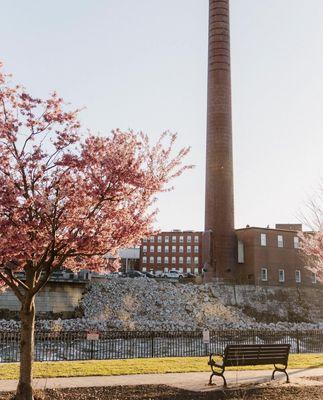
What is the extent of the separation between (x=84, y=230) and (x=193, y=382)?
566 cm

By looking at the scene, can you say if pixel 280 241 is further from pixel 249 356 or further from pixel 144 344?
pixel 249 356

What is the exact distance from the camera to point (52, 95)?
11.2 m

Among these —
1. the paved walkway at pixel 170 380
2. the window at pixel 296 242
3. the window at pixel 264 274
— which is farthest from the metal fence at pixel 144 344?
the window at pixel 296 242

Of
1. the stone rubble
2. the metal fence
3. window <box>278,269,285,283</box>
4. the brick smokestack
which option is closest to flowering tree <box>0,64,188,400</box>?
the metal fence

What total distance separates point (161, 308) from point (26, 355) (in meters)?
43.3

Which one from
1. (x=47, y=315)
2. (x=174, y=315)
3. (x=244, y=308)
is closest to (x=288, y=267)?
(x=244, y=308)

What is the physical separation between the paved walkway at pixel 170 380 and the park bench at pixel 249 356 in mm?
471

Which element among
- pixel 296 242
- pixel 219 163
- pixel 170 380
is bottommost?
pixel 170 380

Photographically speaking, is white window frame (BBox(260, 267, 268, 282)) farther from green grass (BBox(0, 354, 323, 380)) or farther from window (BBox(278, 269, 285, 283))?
green grass (BBox(0, 354, 323, 380))

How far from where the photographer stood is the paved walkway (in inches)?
498

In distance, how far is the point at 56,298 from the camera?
164 feet

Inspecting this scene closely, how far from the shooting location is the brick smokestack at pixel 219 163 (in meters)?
56.9

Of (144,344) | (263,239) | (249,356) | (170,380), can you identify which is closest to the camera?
(249,356)

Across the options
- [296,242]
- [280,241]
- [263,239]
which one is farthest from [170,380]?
[296,242]
